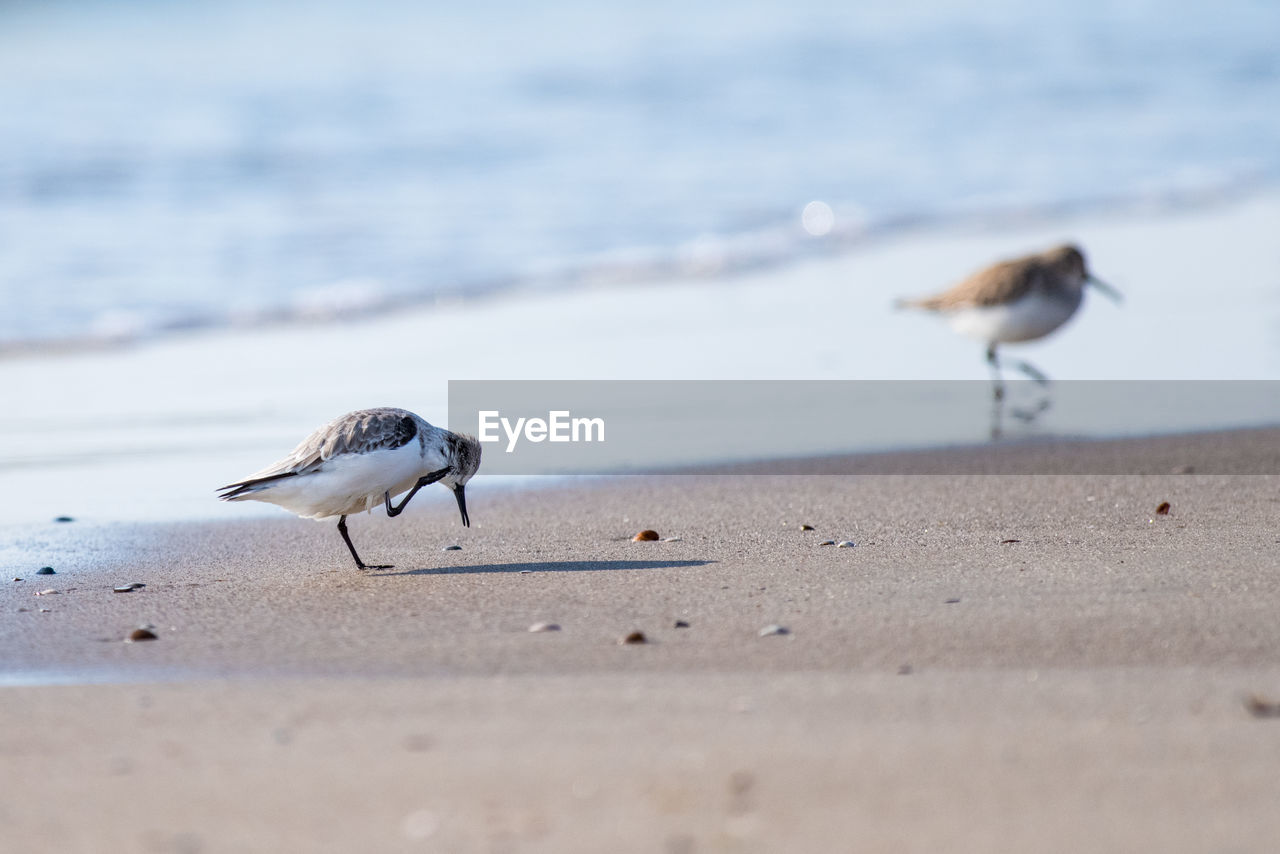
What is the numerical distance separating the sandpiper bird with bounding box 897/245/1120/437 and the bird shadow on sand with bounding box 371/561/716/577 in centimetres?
373

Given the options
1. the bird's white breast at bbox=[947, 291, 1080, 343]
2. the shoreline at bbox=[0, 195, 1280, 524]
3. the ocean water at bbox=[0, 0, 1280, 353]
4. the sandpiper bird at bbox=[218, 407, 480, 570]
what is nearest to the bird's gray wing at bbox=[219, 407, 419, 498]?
the sandpiper bird at bbox=[218, 407, 480, 570]

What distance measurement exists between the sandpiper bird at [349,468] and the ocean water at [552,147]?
562 centimetres

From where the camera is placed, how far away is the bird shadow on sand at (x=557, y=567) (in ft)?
16.5

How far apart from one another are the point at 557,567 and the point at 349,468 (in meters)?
0.73

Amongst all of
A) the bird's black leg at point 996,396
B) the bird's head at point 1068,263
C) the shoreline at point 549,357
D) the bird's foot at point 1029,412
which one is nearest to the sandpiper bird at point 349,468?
the shoreline at point 549,357

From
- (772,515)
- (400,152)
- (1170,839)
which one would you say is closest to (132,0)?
(400,152)

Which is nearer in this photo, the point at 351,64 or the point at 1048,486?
the point at 1048,486

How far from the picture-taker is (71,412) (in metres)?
8.14

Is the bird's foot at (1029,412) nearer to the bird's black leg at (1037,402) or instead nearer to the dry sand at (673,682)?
the bird's black leg at (1037,402)

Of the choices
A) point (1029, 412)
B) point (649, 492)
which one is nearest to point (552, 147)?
point (1029, 412)

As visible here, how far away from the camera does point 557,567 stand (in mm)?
5078

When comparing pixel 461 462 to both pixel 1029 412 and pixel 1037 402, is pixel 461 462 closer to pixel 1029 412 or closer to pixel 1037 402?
pixel 1029 412

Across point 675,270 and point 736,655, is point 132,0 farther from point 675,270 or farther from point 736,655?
point 736,655

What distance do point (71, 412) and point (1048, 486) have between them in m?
4.89
